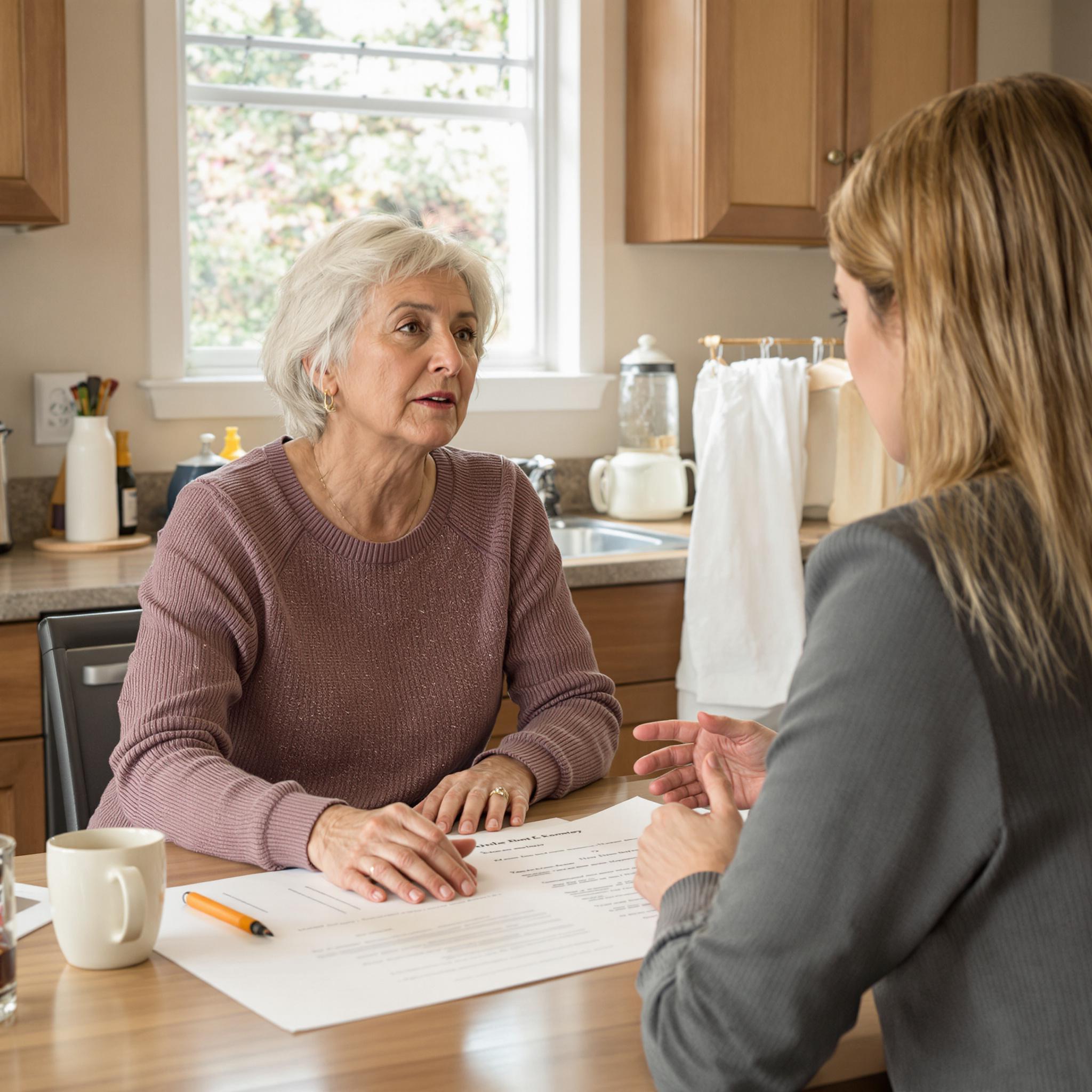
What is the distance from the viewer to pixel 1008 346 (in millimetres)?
757

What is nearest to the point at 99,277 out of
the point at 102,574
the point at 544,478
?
the point at 102,574

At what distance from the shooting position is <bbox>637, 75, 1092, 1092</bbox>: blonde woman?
72 centimetres

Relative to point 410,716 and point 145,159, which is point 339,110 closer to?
point 145,159

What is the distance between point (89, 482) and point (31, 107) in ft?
2.26

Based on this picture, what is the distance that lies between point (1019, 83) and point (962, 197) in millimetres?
99

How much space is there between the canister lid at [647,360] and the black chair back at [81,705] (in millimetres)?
1763

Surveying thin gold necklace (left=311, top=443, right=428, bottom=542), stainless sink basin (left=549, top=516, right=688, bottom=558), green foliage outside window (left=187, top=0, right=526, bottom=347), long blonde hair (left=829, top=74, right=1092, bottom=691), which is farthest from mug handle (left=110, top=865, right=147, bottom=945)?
green foliage outside window (left=187, top=0, right=526, bottom=347)

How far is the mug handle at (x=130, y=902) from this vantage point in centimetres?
96

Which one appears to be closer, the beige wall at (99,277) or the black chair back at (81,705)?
the black chair back at (81,705)

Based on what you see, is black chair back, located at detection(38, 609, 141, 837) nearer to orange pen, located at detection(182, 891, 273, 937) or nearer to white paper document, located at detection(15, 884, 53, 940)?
white paper document, located at detection(15, 884, 53, 940)

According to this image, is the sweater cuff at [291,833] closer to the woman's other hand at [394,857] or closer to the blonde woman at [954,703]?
the woman's other hand at [394,857]

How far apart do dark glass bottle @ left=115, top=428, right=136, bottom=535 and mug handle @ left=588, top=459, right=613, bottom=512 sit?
41.2 inches

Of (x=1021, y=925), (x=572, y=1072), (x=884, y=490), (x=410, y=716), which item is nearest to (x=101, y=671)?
(x=410, y=716)

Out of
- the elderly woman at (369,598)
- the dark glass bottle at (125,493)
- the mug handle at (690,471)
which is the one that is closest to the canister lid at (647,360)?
the mug handle at (690,471)
